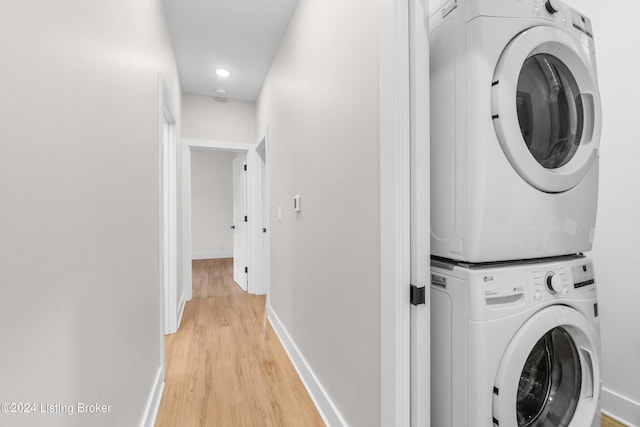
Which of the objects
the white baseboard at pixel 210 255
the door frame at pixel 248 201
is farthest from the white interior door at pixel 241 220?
the white baseboard at pixel 210 255

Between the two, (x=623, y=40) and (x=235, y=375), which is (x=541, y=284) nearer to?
(x=623, y=40)

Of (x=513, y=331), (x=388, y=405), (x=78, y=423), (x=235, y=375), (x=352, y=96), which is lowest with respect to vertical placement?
(x=235, y=375)

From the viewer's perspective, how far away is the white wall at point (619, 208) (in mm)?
1583

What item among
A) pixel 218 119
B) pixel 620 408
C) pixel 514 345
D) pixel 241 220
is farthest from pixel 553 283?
pixel 218 119

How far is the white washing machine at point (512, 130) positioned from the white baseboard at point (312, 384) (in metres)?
1.06

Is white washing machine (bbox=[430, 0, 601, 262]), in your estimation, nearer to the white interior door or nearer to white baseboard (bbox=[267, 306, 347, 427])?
white baseboard (bbox=[267, 306, 347, 427])

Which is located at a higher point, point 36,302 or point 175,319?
point 36,302

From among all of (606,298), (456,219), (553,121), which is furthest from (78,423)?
(606,298)

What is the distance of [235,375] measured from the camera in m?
2.08

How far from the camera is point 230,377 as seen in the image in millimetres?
2055

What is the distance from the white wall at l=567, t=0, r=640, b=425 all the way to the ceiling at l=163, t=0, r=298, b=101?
2.01 meters

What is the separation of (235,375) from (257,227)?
2081 millimetres

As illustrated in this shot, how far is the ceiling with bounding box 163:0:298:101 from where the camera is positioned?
2314 mm

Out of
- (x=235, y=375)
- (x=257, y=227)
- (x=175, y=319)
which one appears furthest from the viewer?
(x=257, y=227)
